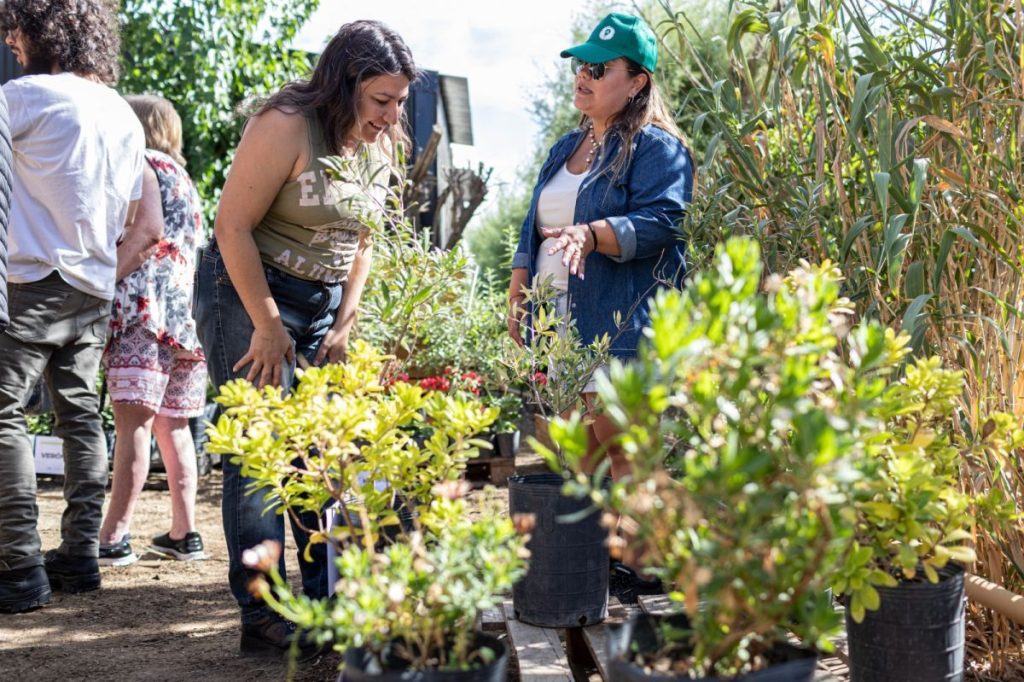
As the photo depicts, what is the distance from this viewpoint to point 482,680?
121cm

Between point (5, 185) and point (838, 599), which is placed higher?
point (5, 185)

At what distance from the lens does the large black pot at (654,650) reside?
1092mm

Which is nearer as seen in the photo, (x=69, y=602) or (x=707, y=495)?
(x=707, y=495)

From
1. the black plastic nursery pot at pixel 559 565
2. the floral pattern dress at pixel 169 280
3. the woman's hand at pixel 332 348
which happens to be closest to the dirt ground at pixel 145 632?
the black plastic nursery pot at pixel 559 565

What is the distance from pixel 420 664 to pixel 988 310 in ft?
4.43

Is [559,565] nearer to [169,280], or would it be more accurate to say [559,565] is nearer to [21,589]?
[21,589]

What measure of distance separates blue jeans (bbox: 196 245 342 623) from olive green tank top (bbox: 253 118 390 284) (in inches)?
2.3

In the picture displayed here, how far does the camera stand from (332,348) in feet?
8.09

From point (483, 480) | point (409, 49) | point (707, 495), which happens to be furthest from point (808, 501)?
point (483, 480)

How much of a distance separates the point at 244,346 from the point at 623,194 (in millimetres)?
993

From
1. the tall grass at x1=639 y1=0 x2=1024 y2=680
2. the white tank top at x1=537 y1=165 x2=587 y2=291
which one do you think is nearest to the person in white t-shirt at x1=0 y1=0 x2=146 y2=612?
the white tank top at x1=537 y1=165 x2=587 y2=291

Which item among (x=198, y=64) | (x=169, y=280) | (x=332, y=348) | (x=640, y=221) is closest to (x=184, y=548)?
(x=169, y=280)

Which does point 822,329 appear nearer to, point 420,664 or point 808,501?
point 808,501

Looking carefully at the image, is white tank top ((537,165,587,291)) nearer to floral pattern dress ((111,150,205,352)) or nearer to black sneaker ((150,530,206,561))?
floral pattern dress ((111,150,205,352))
